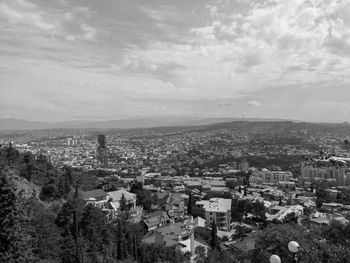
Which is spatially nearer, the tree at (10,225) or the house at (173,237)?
the tree at (10,225)

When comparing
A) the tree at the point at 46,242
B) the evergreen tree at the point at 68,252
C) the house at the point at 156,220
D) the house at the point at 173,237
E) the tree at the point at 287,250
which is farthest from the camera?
the house at the point at 156,220

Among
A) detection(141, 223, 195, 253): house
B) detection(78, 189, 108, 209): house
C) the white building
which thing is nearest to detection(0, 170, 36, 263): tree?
detection(141, 223, 195, 253): house

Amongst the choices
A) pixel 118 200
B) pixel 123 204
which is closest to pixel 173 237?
pixel 123 204

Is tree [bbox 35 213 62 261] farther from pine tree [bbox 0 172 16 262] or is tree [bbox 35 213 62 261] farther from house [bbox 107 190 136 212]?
house [bbox 107 190 136 212]

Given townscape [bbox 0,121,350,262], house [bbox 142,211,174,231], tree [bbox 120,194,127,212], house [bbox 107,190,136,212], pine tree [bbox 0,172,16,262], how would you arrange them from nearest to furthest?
pine tree [bbox 0,172,16,262] < townscape [bbox 0,121,350,262] < house [bbox 142,211,174,231] < tree [bbox 120,194,127,212] < house [bbox 107,190,136,212]

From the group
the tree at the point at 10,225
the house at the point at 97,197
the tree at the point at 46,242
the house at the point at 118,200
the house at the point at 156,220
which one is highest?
the tree at the point at 10,225

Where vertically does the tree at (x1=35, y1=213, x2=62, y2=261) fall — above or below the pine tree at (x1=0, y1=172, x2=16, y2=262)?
below

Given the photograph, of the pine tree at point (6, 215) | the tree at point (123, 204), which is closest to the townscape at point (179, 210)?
the pine tree at point (6, 215)

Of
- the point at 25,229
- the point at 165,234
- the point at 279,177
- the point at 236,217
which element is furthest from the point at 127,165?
the point at 25,229

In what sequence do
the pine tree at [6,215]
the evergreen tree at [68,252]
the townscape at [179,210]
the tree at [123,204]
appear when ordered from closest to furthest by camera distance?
the pine tree at [6,215], the townscape at [179,210], the evergreen tree at [68,252], the tree at [123,204]

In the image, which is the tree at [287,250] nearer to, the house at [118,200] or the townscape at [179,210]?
the townscape at [179,210]
